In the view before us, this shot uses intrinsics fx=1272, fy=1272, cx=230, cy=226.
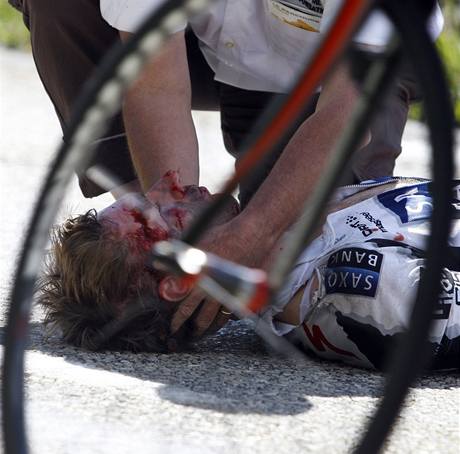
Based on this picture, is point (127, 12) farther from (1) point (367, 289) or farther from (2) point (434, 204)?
(2) point (434, 204)

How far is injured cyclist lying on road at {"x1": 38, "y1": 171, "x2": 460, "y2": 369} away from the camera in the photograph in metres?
2.50

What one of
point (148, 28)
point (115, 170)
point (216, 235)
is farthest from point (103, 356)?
point (148, 28)

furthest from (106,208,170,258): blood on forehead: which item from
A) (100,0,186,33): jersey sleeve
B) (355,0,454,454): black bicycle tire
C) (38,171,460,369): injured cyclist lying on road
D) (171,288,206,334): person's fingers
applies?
(355,0,454,454): black bicycle tire

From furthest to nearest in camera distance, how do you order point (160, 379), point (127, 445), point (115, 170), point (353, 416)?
point (115, 170)
point (160, 379)
point (353, 416)
point (127, 445)

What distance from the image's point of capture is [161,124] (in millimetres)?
2879

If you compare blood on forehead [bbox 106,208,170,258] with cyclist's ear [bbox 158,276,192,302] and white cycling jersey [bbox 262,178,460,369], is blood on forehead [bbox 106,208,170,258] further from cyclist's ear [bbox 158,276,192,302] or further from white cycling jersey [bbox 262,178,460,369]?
white cycling jersey [bbox 262,178,460,369]

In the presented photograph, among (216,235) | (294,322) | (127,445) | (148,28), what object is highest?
(148,28)

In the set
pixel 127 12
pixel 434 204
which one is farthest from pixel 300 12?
pixel 434 204

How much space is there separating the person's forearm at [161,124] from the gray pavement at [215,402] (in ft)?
1.24

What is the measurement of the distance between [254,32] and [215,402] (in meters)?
1.29

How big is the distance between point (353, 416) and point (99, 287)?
58 centimetres

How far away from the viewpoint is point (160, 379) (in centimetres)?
246

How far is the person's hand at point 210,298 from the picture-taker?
97.7 inches

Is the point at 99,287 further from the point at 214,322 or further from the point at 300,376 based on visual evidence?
the point at 300,376
